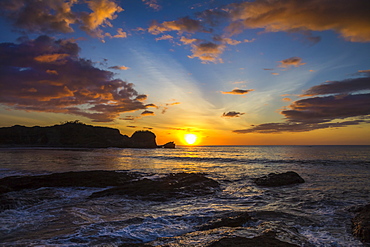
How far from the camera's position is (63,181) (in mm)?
15102

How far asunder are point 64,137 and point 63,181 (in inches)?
5260

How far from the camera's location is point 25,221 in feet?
25.0

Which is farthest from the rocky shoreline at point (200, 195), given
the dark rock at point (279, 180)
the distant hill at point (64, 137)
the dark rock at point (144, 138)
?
the dark rock at point (144, 138)

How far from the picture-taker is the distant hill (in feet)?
393

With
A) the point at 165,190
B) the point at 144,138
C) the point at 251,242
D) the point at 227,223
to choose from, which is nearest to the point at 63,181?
the point at 165,190

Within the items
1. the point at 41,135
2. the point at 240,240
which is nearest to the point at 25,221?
the point at 240,240

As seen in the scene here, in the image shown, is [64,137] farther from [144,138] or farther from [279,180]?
[279,180]

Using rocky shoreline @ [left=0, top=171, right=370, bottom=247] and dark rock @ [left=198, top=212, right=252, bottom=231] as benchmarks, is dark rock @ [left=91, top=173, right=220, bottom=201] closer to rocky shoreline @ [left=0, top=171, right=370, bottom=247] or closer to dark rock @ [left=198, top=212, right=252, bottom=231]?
rocky shoreline @ [left=0, top=171, right=370, bottom=247]

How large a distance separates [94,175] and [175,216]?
39.4ft

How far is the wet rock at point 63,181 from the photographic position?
1346 centimetres

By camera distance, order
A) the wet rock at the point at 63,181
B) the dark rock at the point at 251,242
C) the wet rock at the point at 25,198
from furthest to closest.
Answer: the wet rock at the point at 63,181 → the wet rock at the point at 25,198 → the dark rock at the point at 251,242

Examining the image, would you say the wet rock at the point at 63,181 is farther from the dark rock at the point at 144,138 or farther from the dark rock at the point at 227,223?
the dark rock at the point at 144,138

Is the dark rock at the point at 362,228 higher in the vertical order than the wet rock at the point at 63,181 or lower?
higher

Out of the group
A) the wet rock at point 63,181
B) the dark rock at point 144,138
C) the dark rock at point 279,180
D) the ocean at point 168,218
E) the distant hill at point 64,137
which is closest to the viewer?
the ocean at point 168,218
